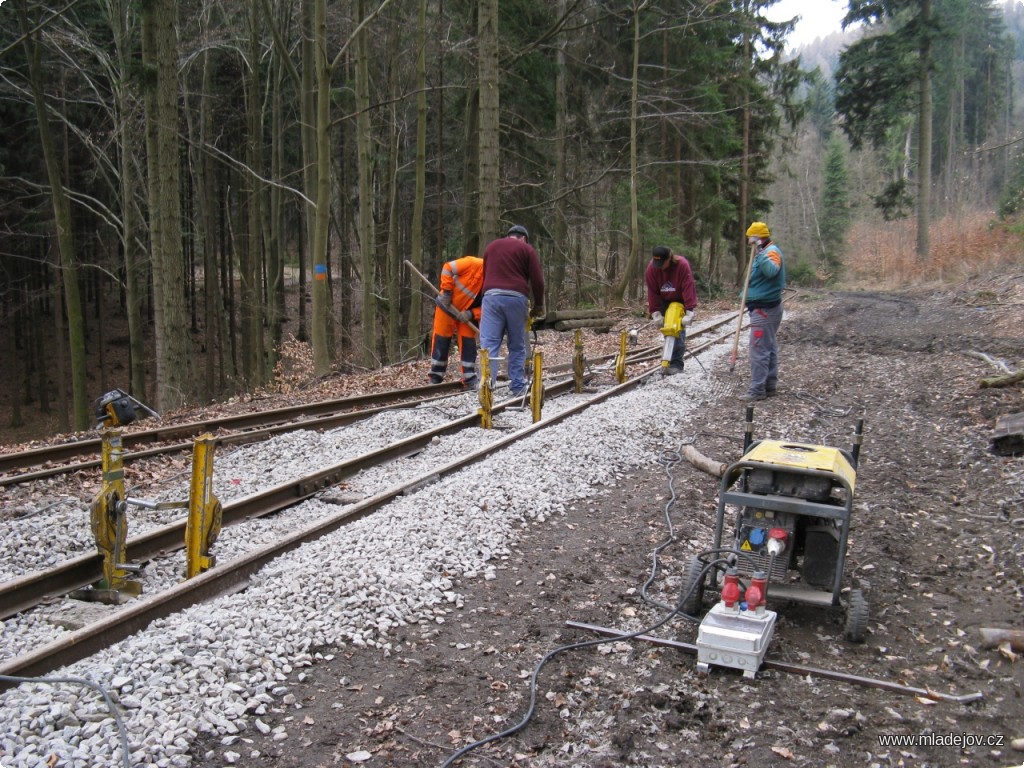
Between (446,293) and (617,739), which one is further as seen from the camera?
(446,293)

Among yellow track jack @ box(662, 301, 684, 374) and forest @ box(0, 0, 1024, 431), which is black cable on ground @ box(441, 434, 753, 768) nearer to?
yellow track jack @ box(662, 301, 684, 374)

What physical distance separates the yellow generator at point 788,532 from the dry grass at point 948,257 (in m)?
24.5

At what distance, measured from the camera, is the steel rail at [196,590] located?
3553mm

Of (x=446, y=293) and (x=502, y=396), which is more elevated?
(x=446, y=293)

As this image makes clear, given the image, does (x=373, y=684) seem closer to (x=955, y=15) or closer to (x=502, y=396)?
(x=502, y=396)

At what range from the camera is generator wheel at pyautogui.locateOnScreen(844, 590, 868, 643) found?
3.99 m

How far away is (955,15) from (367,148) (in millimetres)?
33378

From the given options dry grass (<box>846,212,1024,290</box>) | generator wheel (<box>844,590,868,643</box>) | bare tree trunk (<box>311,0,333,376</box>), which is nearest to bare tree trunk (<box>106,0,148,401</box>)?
bare tree trunk (<box>311,0,333,376</box>)

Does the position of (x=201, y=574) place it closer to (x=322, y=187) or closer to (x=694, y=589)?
(x=694, y=589)

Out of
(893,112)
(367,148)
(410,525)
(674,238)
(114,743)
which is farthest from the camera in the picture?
(893,112)

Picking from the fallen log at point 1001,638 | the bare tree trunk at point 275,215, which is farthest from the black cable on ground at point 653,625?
the bare tree trunk at point 275,215

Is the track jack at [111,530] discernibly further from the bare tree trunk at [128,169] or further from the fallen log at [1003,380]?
the bare tree trunk at [128,169]

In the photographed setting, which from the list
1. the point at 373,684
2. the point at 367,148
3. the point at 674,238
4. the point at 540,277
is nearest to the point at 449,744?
the point at 373,684

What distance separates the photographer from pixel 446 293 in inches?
430
